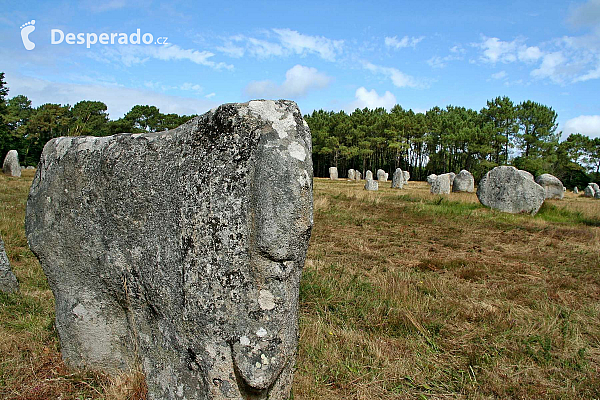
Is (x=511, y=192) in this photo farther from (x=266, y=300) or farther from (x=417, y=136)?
(x=417, y=136)

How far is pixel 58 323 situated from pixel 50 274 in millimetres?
429

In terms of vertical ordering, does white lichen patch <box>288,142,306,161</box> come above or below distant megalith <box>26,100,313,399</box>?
above

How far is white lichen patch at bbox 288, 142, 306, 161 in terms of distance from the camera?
7.97 feet

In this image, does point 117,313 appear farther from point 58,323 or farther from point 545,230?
point 545,230

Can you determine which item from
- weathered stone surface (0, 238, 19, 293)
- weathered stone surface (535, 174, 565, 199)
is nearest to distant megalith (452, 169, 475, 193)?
weathered stone surface (535, 174, 565, 199)

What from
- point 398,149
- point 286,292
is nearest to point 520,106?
point 398,149

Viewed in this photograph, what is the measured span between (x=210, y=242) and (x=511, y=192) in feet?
48.7

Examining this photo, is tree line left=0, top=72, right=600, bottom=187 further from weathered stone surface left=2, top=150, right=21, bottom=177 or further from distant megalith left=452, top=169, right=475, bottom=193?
distant megalith left=452, top=169, right=475, bottom=193

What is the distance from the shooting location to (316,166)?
67750 millimetres

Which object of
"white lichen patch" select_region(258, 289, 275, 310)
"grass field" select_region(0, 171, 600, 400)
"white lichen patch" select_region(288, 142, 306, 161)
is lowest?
"grass field" select_region(0, 171, 600, 400)

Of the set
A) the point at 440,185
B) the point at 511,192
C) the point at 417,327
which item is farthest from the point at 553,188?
the point at 417,327

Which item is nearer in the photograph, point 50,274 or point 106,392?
point 106,392

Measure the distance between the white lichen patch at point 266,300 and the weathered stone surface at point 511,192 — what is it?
14.5m

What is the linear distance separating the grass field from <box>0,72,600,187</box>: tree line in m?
34.7
